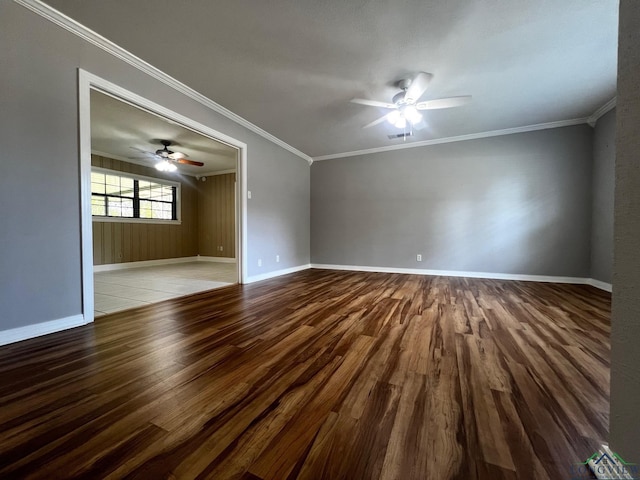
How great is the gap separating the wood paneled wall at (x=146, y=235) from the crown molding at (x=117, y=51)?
411cm

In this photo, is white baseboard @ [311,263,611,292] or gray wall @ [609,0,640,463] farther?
white baseboard @ [311,263,611,292]

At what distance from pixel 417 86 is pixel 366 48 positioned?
0.90m

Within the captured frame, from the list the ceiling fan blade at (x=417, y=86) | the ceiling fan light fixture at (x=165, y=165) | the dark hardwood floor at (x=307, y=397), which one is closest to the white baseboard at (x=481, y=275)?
the dark hardwood floor at (x=307, y=397)

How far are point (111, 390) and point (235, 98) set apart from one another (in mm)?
3261

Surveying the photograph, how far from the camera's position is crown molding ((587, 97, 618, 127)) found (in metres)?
3.31

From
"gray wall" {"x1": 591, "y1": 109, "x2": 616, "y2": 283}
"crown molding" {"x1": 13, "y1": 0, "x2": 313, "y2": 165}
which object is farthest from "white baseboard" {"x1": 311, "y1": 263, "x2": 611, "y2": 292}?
"crown molding" {"x1": 13, "y1": 0, "x2": 313, "y2": 165}

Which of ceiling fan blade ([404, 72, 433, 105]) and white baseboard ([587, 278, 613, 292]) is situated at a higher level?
ceiling fan blade ([404, 72, 433, 105])

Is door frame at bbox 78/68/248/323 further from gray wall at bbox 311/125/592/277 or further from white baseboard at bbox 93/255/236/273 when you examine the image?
white baseboard at bbox 93/255/236/273

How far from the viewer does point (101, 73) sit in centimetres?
223

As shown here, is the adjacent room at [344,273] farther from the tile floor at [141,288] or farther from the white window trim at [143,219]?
the white window trim at [143,219]

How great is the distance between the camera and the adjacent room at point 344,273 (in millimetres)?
896

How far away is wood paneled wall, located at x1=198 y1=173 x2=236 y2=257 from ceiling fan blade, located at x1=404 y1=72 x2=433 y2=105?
5.56m

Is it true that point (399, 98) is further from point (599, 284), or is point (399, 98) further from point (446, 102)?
point (599, 284)

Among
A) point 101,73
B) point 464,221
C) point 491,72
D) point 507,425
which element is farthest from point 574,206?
point 101,73
